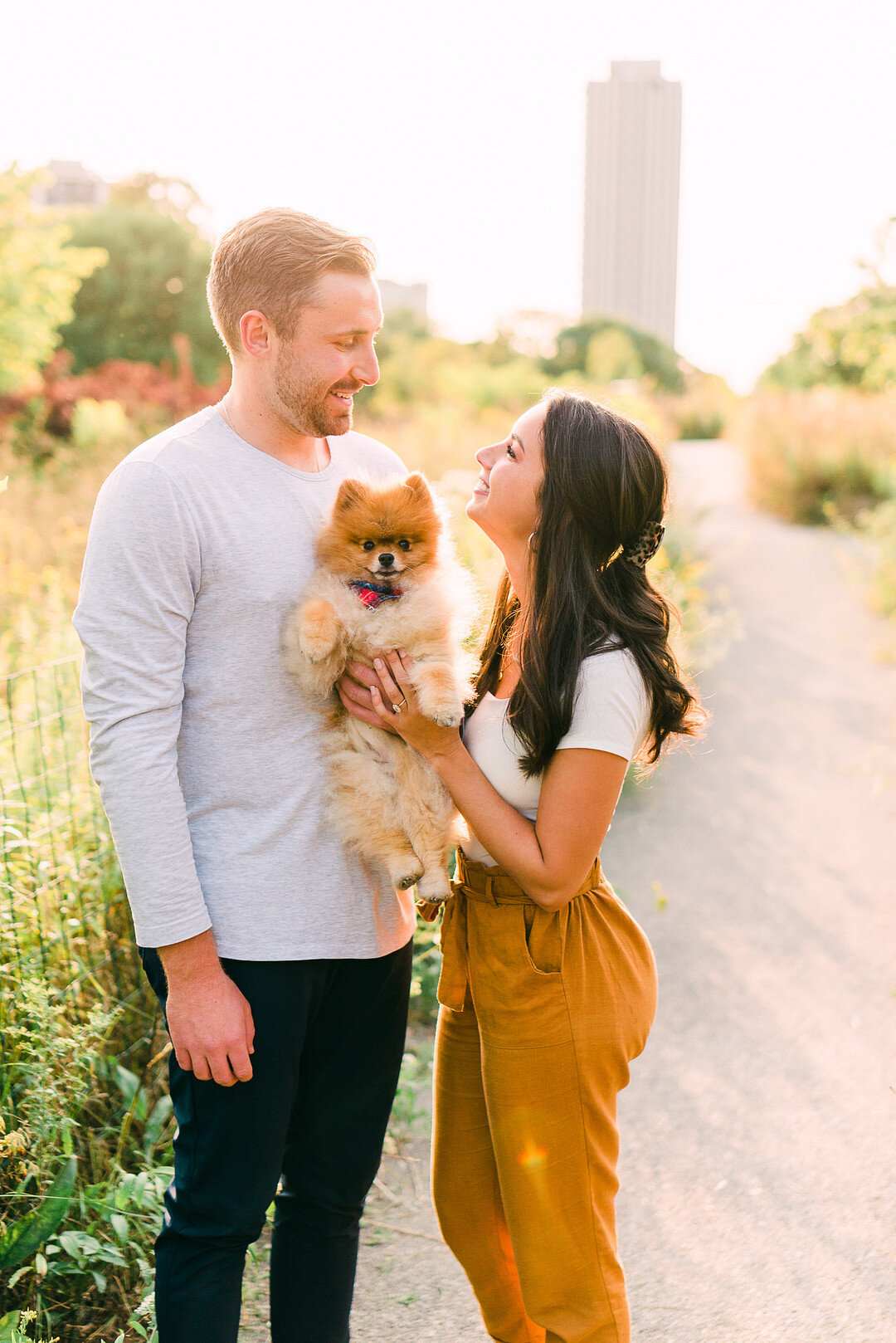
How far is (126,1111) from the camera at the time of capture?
2660mm

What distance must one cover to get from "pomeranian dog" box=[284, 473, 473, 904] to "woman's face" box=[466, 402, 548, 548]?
16 centimetres

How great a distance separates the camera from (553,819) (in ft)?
5.89

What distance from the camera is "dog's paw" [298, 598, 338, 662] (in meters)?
1.82

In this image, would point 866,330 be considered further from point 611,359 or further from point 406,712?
point 611,359

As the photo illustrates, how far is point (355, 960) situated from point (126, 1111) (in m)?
1.21

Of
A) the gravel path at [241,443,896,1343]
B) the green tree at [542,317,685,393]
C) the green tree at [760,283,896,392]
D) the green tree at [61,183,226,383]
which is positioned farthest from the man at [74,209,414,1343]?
the green tree at [542,317,685,393]

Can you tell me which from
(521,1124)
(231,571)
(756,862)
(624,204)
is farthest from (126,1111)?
(624,204)

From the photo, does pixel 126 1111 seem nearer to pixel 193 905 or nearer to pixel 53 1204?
pixel 53 1204

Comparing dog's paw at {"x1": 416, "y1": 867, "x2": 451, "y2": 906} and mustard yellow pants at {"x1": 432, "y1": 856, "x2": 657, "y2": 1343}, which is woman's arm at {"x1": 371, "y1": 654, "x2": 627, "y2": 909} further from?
dog's paw at {"x1": 416, "y1": 867, "x2": 451, "y2": 906}

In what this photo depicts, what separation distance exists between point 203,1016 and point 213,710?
0.54m

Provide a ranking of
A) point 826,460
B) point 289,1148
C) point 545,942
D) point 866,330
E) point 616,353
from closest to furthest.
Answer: point 545,942 < point 289,1148 < point 866,330 < point 826,460 < point 616,353

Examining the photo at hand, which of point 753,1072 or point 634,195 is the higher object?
point 634,195

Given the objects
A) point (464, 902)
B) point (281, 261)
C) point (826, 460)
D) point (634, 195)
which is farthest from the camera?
point (634, 195)

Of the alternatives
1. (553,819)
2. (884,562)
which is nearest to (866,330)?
(884,562)
